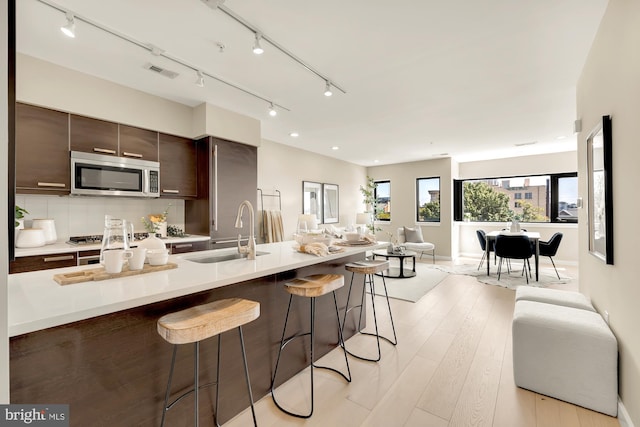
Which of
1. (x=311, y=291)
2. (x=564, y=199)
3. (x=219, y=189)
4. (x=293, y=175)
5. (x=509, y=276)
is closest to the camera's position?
(x=311, y=291)

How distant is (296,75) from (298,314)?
2272 mm

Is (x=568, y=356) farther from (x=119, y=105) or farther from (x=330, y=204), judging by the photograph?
(x=330, y=204)

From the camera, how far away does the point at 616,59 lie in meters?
1.73

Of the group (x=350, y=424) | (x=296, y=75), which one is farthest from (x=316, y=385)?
(x=296, y=75)

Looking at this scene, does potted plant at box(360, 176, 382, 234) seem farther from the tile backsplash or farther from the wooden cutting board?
the wooden cutting board

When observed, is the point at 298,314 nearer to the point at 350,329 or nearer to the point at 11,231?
the point at 350,329

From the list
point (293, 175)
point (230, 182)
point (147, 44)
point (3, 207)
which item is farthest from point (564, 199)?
point (3, 207)

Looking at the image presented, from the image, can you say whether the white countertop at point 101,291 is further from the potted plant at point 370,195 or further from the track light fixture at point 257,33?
the potted plant at point 370,195

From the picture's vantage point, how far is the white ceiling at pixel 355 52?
196 cm

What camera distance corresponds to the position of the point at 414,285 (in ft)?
15.7

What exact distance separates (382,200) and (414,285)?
399 cm

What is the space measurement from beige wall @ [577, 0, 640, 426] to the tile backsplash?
4.39 m

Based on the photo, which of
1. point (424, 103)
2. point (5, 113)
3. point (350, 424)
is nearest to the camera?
point (5, 113)

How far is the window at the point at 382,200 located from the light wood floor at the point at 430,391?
212 inches
